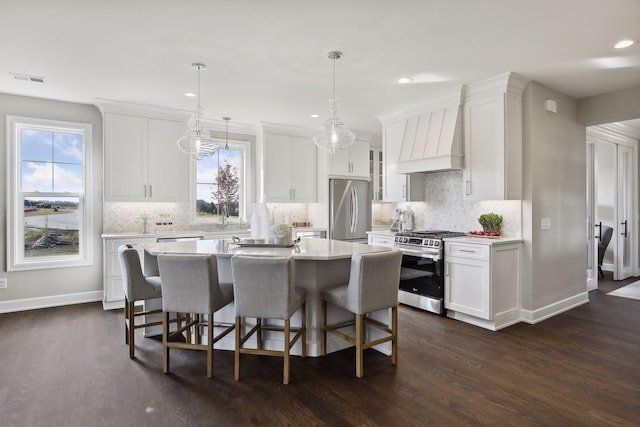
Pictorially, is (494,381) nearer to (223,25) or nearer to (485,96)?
(485,96)

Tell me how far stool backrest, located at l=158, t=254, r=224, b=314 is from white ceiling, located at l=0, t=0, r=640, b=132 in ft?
5.83

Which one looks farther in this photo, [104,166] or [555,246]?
Result: [104,166]

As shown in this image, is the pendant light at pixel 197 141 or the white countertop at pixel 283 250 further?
the pendant light at pixel 197 141

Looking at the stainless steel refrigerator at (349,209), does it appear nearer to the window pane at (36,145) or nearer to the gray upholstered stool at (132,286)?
the gray upholstered stool at (132,286)

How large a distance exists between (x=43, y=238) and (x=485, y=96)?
5.75 metres

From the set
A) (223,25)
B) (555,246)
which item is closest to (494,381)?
(555,246)

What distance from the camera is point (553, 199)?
4289 mm

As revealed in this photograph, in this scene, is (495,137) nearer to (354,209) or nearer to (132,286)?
(354,209)

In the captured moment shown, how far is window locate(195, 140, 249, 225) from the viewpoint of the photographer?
5.76 meters

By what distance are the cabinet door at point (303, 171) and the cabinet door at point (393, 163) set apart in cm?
141

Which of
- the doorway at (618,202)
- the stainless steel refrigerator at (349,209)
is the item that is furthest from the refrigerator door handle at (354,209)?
the doorway at (618,202)

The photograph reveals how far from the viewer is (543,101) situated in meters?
4.20

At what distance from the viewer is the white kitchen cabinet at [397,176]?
5.17 meters

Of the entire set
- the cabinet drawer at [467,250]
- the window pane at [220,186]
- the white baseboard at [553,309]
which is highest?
the window pane at [220,186]
